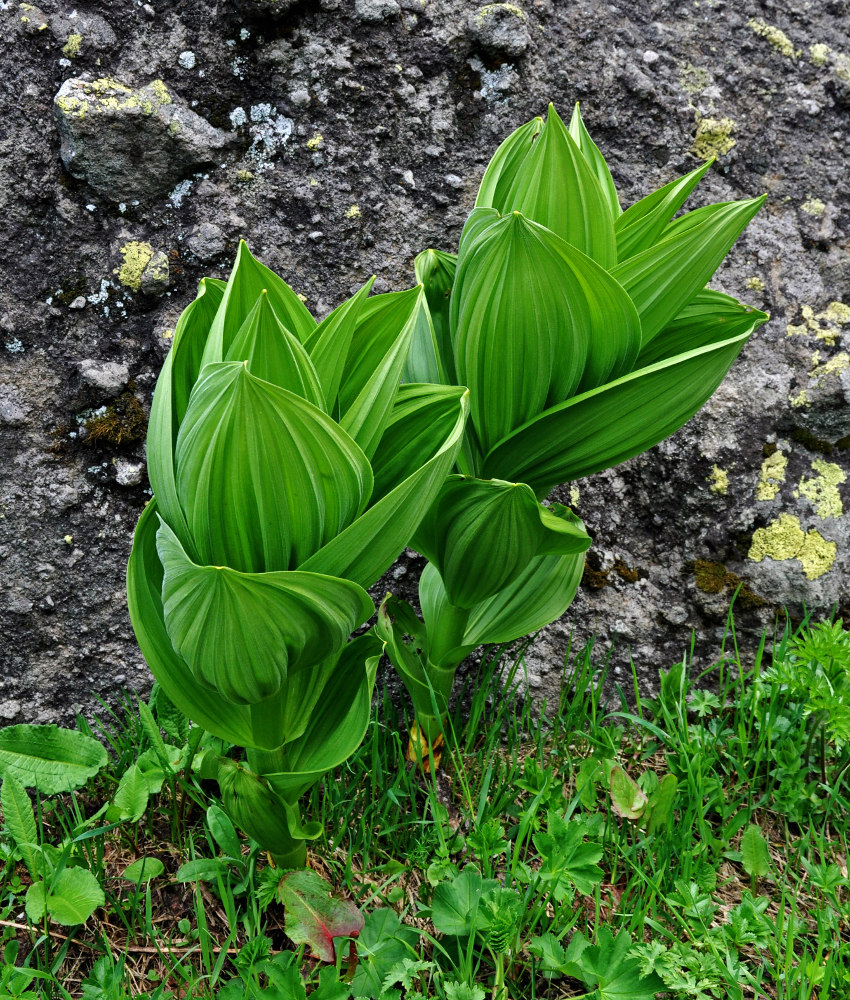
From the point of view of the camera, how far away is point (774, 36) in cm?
185

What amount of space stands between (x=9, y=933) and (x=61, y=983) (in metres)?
0.12

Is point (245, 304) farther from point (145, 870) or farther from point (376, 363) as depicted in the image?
point (145, 870)

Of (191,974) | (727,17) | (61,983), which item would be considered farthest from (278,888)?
(727,17)

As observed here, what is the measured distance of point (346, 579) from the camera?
0.94m

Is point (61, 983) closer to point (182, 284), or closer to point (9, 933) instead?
point (9, 933)

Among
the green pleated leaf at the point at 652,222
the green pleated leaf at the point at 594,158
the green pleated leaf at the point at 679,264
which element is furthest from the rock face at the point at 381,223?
the green pleated leaf at the point at 679,264

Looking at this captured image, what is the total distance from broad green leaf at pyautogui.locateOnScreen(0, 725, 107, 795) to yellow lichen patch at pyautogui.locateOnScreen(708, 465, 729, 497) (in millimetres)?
1350

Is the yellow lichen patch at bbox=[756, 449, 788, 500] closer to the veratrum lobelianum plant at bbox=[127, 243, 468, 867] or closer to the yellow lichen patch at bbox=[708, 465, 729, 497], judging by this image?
the yellow lichen patch at bbox=[708, 465, 729, 497]

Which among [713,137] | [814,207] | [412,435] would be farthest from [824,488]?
[412,435]

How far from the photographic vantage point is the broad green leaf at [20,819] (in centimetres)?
128

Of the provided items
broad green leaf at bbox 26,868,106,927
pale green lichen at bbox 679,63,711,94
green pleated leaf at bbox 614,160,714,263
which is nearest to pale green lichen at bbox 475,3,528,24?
pale green lichen at bbox 679,63,711,94

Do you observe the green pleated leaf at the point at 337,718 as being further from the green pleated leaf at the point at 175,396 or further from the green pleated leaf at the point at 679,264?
the green pleated leaf at the point at 679,264

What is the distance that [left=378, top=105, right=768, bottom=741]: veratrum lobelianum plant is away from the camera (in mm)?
1066

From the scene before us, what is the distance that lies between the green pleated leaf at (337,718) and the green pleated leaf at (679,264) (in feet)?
2.03
